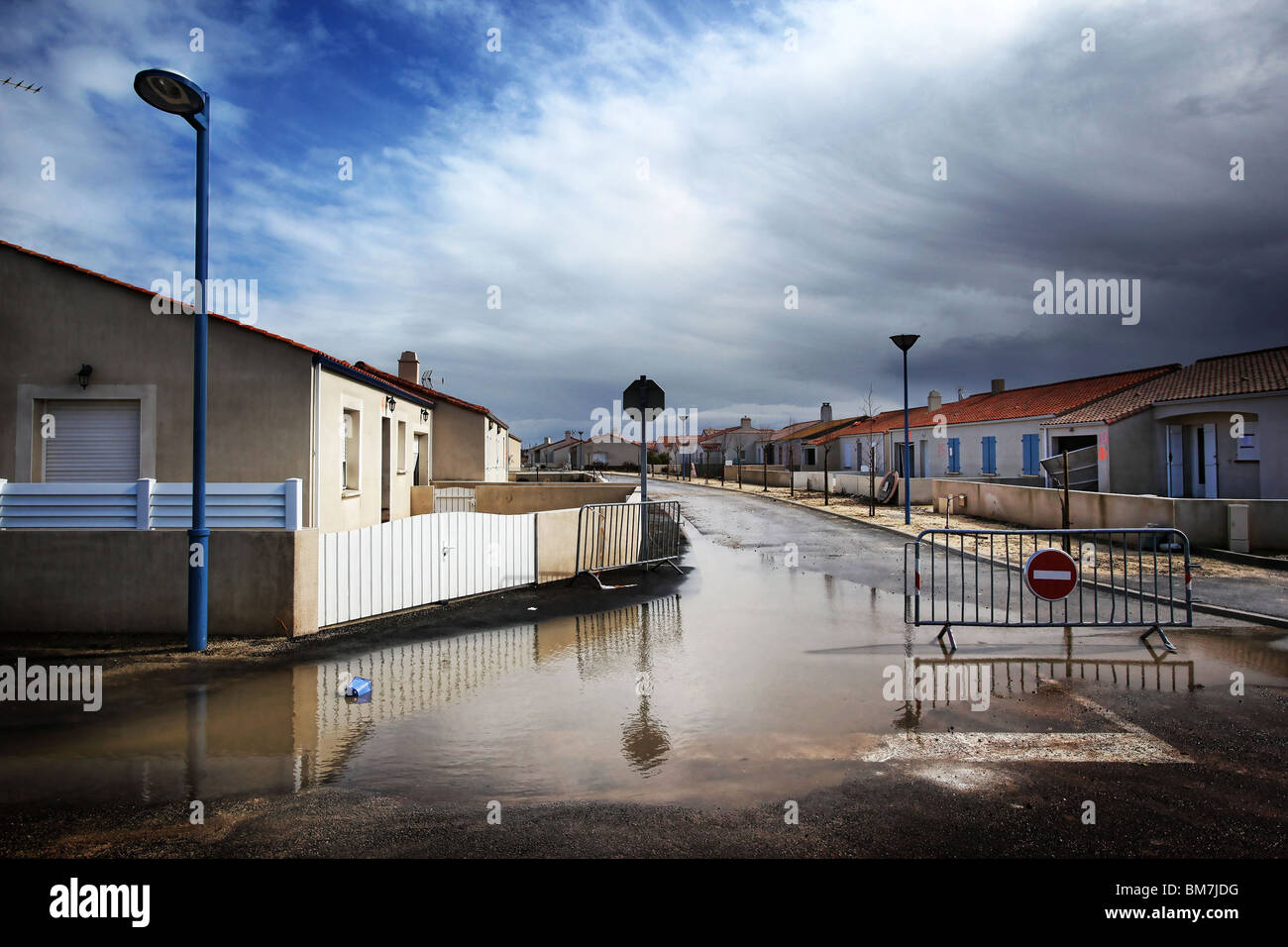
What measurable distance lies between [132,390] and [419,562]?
16.7 feet

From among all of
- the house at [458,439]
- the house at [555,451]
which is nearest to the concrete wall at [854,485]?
the house at [458,439]

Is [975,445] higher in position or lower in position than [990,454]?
higher

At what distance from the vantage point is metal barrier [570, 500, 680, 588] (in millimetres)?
12238

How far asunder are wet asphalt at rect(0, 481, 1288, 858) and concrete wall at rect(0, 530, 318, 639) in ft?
13.4

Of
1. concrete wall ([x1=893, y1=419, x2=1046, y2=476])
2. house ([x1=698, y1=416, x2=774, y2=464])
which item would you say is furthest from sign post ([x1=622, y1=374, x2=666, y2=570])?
house ([x1=698, y1=416, x2=774, y2=464])

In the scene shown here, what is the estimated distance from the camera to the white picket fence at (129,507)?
820cm

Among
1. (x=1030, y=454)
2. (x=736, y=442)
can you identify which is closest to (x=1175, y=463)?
(x=1030, y=454)

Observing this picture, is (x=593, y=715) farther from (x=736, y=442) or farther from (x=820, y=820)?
(x=736, y=442)

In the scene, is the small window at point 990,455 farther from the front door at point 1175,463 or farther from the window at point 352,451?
the window at point 352,451

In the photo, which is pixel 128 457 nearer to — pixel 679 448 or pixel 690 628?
pixel 690 628

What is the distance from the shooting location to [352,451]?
13555 mm

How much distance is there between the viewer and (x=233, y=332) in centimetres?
1091
